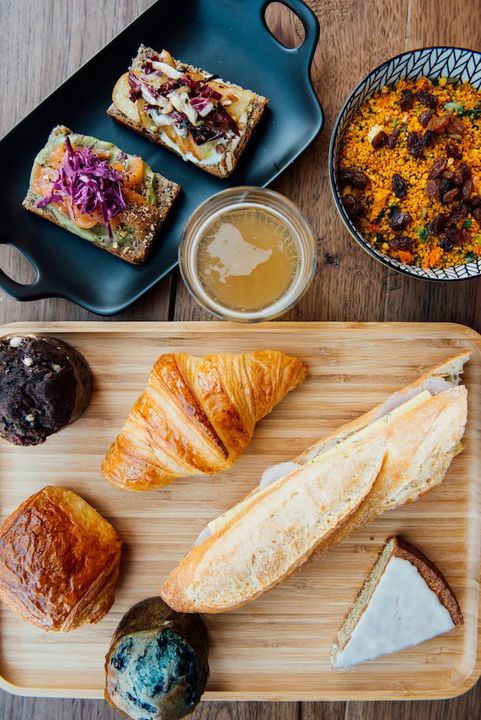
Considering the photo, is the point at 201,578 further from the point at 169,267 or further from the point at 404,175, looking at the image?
the point at 404,175

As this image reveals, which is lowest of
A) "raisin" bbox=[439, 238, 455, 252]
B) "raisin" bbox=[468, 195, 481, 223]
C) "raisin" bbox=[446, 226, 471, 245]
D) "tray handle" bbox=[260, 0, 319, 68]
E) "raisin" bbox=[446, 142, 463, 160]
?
"raisin" bbox=[439, 238, 455, 252]

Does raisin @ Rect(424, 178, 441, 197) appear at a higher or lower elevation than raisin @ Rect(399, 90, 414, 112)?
lower

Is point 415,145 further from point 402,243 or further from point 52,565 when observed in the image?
point 52,565

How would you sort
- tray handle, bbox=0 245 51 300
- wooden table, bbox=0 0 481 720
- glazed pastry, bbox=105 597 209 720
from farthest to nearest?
wooden table, bbox=0 0 481 720, tray handle, bbox=0 245 51 300, glazed pastry, bbox=105 597 209 720

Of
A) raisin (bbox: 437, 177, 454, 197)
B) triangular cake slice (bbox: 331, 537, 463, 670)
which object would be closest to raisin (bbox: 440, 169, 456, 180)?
raisin (bbox: 437, 177, 454, 197)

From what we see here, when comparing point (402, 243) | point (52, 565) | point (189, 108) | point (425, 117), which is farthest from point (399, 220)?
point (52, 565)

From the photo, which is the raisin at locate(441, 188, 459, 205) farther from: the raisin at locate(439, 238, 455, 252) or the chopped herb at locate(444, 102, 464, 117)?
the chopped herb at locate(444, 102, 464, 117)

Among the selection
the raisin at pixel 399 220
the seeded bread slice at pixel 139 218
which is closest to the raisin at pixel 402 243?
the raisin at pixel 399 220
